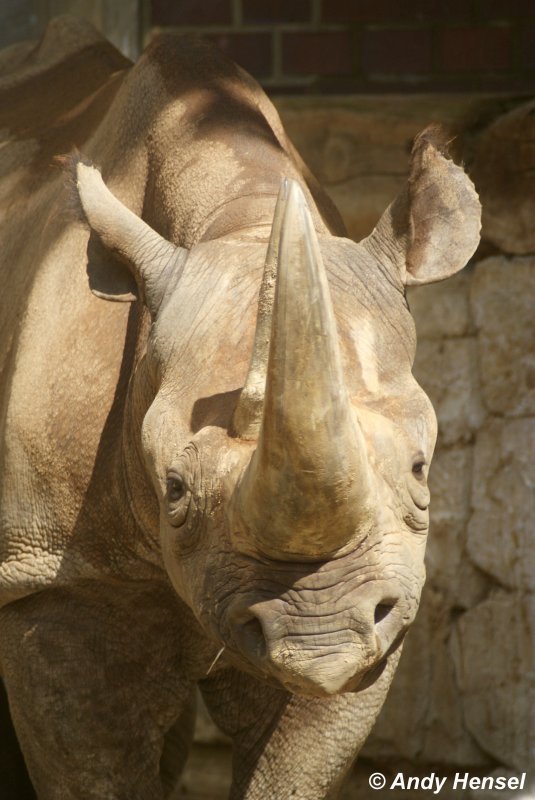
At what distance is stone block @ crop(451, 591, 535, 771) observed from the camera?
5.33m

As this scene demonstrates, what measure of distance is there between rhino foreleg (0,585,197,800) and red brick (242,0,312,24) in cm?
246

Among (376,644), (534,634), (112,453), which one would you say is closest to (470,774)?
(534,634)

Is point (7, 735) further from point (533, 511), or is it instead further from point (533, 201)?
point (533, 201)

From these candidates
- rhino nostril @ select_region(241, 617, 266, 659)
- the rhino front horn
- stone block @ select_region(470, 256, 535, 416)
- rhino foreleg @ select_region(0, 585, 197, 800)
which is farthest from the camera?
stone block @ select_region(470, 256, 535, 416)

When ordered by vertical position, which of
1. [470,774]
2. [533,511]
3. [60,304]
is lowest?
[470,774]

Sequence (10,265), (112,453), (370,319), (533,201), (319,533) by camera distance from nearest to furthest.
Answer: (319,533) < (370,319) < (112,453) < (10,265) < (533,201)

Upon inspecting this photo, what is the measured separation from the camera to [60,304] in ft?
13.3

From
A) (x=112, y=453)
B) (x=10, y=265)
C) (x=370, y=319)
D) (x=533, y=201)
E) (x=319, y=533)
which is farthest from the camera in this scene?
(x=533, y=201)

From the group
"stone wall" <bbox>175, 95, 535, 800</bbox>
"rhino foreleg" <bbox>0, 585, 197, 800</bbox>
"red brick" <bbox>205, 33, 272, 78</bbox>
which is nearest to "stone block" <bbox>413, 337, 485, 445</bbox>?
"stone wall" <bbox>175, 95, 535, 800</bbox>

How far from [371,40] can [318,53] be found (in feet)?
0.61

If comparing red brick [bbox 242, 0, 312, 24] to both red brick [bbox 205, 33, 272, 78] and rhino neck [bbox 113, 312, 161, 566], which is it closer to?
red brick [bbox 205, 33, 272, 78]

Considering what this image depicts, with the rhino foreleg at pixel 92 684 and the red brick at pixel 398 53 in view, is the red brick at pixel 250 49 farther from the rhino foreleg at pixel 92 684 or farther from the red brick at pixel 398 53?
the rhino foreleg at pixel 92 684

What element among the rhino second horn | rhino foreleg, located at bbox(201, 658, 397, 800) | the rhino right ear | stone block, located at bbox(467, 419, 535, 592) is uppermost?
the rhino right ear

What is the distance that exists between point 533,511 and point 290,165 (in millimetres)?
1852
